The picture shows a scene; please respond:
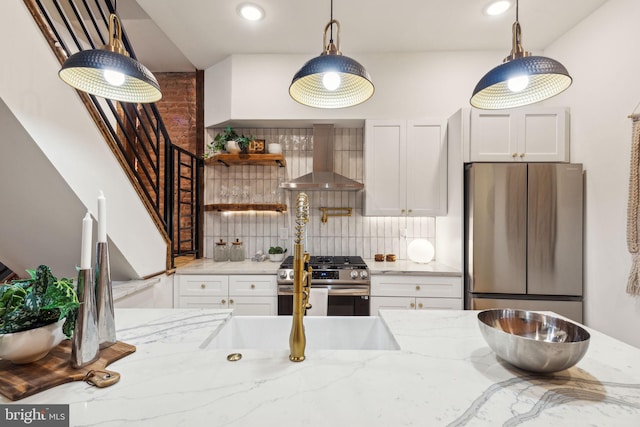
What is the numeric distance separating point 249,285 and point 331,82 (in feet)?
6.67

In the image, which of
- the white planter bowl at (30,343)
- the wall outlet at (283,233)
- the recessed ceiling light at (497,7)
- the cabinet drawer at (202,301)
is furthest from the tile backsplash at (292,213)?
the white planter bowl at (30,343)

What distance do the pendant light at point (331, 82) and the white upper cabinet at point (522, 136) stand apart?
1.68 meters

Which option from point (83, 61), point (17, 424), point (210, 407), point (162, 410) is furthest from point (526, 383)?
point (83, 61)

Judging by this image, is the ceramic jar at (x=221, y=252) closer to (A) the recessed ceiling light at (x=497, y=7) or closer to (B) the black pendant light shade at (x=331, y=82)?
(B) the black pendant light shade at (x=331, y=82)

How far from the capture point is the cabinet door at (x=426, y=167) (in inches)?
111

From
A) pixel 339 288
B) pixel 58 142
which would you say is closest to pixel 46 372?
pixel 58 142

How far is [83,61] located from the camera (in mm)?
1042

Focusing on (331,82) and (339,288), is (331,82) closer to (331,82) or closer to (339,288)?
(331,82)

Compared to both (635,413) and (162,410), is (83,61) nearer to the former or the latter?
(162,410)

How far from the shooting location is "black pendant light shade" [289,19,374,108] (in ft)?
3.46

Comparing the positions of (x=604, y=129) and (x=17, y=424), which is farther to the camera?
(x=604, y=129)

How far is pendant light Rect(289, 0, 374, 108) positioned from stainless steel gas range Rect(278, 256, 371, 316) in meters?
1.62

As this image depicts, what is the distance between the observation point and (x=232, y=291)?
8.68 feet

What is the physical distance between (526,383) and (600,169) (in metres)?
2.28
